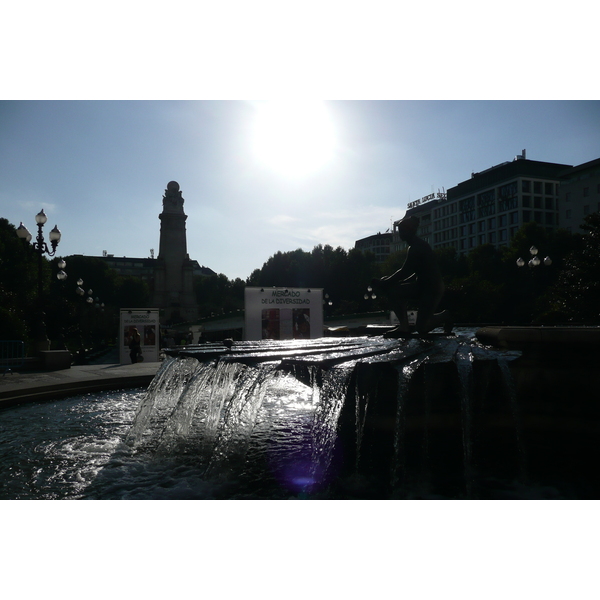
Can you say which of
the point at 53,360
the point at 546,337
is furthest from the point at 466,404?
the point at 53,360

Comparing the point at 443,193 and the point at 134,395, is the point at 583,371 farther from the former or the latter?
the point at 443,193

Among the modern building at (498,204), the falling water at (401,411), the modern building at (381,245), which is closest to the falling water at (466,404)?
the falling water at (401,411)

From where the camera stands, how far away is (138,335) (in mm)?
16859

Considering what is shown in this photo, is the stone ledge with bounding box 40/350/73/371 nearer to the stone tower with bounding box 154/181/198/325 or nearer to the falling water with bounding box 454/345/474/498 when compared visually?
the falling water with bounding box 454/345/474/498

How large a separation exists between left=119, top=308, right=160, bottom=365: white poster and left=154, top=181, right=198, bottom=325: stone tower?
43.6 meters

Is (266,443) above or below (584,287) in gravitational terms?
below

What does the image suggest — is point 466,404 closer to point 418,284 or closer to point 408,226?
point 418,284

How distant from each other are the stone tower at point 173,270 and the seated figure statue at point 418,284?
56.2m

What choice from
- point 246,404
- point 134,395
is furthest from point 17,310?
point 246,404

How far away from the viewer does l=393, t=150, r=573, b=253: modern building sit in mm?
71438

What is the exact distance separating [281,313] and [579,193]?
57647 millimetres

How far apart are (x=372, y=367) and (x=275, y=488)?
149cm

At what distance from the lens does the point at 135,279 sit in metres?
75.4

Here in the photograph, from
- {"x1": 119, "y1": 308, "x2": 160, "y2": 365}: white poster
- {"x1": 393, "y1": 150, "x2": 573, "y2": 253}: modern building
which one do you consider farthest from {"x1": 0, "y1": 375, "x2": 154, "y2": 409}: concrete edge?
{"x1": 393, "y1": 150, "x2": 573, "y2": 253}: modern building
